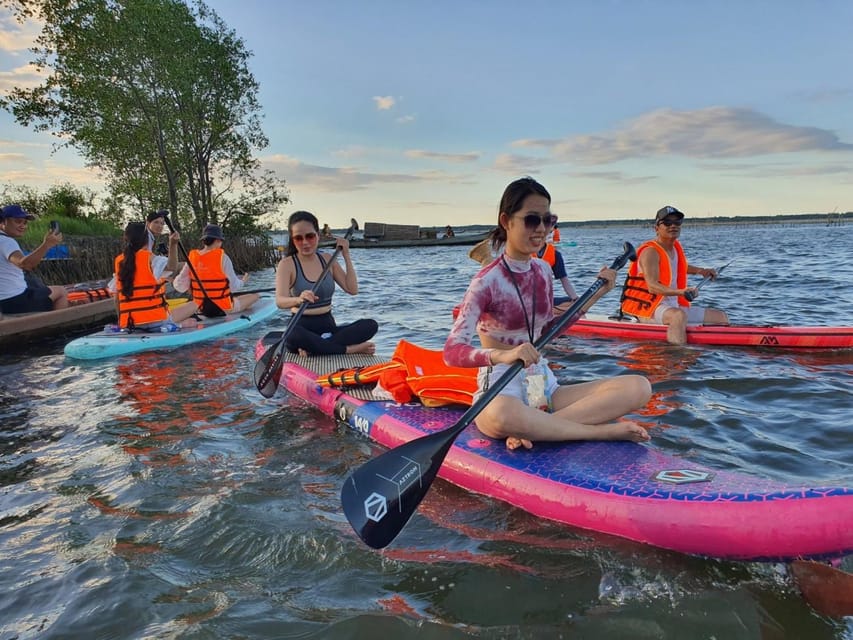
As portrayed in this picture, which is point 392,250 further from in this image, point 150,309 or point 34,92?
point 150,309

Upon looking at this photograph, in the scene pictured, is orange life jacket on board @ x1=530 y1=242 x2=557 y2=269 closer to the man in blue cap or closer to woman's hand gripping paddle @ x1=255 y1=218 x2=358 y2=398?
woman's hand gripping paddle @ x1=255 y1=218 x2=358 y2=398

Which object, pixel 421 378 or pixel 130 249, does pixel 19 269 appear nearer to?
pixel 130 249

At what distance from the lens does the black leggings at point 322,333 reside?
6.12 metres

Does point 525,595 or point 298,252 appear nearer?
point 525,595

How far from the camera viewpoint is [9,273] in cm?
870

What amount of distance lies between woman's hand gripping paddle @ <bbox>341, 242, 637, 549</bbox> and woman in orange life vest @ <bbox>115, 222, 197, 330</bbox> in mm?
5970

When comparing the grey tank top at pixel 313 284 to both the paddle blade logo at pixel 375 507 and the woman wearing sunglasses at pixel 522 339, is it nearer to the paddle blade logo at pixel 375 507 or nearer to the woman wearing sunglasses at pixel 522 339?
the woman wearing sunglasses at pixel 522 339

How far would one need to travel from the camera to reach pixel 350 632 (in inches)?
93.4

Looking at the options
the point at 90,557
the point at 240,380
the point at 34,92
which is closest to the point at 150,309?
the point at 240,380

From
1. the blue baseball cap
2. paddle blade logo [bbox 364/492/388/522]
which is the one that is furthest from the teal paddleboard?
paddle blade logo [bbox 364/492/388/522]

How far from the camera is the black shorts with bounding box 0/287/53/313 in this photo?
9031mm

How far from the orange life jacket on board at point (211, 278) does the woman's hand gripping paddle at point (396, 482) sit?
7045mm

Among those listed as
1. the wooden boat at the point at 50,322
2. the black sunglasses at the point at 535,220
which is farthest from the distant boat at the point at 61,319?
the black sunglasses at the point at 535,220

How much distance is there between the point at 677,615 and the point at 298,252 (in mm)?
4708
